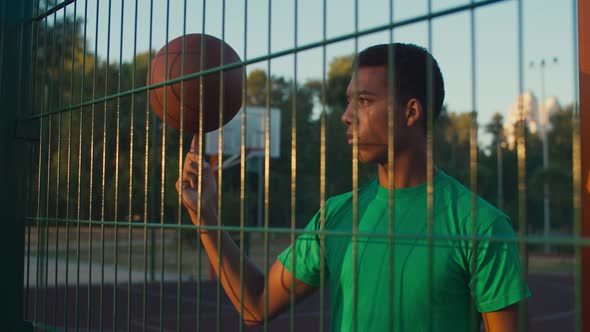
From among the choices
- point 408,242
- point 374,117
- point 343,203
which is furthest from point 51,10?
point 408,242

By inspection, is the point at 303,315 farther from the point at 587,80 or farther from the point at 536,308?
the point at 587,80

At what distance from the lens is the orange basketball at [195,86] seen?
235 cm

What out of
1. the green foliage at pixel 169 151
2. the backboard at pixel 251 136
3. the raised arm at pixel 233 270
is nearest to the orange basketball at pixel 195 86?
the green foliage at pixel 169 151

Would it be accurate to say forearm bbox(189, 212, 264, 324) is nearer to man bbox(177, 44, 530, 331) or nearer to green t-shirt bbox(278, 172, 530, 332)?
man bbox(177, 44, 530, 331)

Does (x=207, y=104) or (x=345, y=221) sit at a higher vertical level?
(x=207, y=104)

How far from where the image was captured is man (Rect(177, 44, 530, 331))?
180cm

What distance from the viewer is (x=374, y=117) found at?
1935mm

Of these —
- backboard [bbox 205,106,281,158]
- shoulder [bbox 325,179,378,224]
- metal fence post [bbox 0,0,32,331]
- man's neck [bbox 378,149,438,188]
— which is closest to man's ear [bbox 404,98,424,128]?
man's neck [bbox 378,149,438,188]

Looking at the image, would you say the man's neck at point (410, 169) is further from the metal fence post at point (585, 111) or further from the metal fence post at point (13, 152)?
the metal fence post at point (13, 152)

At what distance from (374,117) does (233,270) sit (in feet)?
2.44

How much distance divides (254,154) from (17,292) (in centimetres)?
1923

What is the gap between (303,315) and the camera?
12.8 metres

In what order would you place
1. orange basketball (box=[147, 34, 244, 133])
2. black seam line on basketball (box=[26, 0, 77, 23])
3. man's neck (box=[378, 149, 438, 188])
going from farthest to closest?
1. black seam line on basketball (box=[26, 0, 77, 23])
2. orange basketball (box=[147, 34, 244, 133])
3. man's neck (box=[378, 149, 438, 188])

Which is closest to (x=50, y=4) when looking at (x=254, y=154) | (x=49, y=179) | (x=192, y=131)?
(x=49, y=179)
